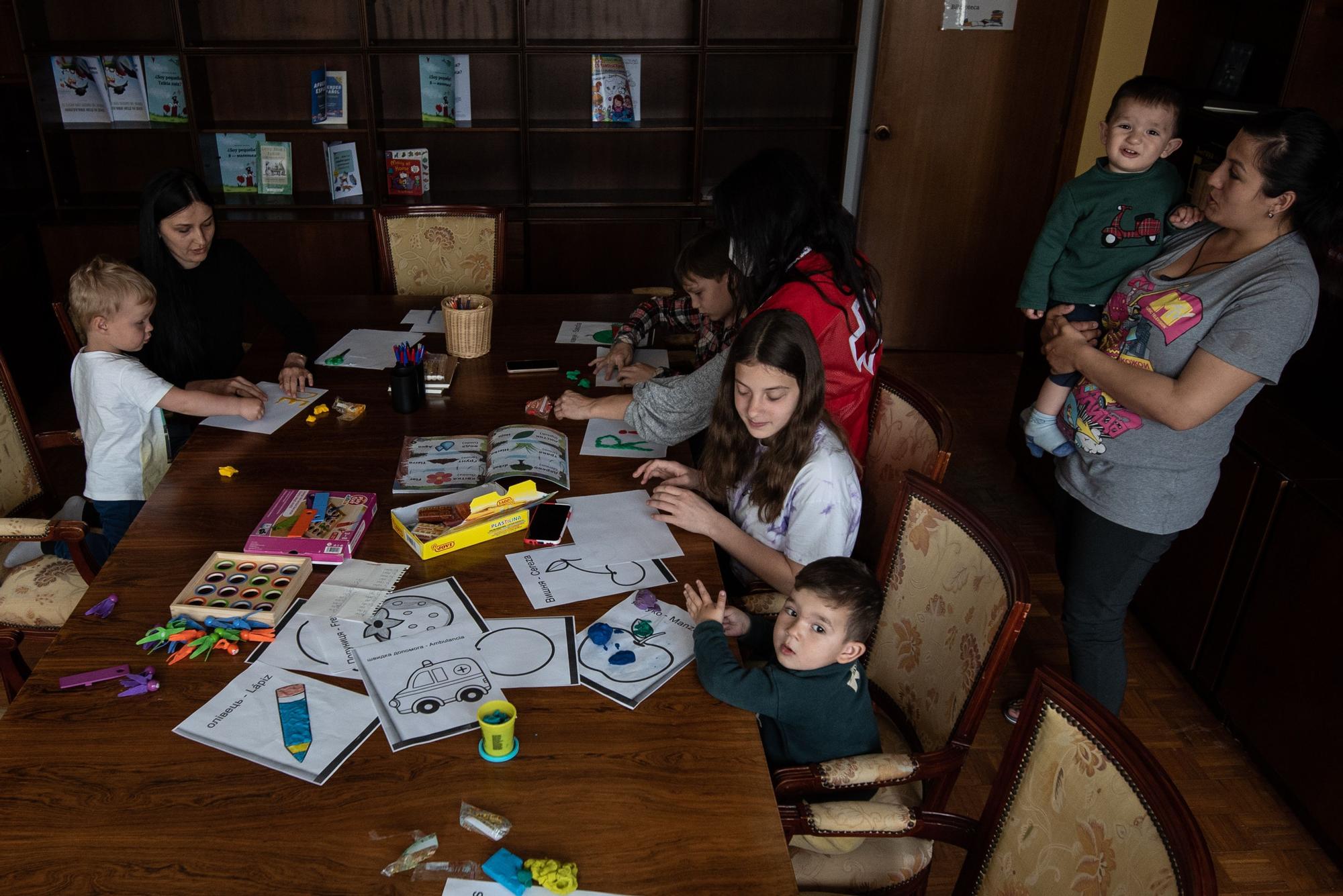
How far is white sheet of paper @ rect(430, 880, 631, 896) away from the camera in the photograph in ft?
3.59

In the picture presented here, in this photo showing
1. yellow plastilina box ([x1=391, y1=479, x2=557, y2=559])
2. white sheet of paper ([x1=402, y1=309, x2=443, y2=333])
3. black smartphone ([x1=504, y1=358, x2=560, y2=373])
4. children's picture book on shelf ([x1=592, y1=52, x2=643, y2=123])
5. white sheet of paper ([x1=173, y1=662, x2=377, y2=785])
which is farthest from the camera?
children's picture book on shelf ([x1=592, y1=52, x2=643, y2=123])

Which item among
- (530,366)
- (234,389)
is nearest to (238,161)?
(234,389)

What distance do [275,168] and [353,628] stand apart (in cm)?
341

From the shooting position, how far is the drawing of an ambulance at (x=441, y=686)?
1.38 metres

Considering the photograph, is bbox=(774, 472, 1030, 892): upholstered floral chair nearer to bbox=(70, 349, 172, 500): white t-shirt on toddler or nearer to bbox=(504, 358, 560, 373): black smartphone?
bbox=(504, 358, 560, 373): black smartphone

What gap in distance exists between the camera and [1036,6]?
4.21 meters

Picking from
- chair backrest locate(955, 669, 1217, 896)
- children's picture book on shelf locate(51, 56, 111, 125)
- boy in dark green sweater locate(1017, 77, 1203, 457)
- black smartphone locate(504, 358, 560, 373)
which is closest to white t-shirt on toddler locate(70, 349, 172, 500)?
black smartphone locate(504, 358, 560, 373)

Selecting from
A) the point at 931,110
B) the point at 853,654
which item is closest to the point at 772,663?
the point at 853,654

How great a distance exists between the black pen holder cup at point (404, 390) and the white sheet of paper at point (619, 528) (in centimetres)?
59

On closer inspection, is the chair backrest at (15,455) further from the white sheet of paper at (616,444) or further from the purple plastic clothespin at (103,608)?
the white sheet of paper at (616,444)

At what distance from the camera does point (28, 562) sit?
220 cm

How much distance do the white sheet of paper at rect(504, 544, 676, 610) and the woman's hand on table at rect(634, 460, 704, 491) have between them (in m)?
0.28

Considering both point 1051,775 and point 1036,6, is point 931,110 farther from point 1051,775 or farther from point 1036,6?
point 1051,775

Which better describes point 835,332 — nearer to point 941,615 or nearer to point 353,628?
point 941,615
